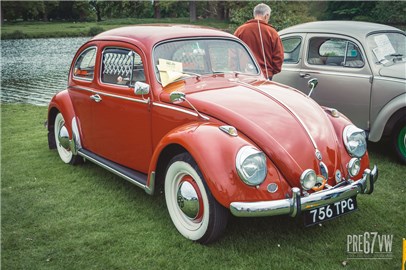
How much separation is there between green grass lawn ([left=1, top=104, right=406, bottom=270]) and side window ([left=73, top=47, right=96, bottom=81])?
1.27 metres

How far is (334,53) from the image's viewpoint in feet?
19.9

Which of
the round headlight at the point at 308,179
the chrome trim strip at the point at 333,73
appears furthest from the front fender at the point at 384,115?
the round headlight at the point at 308,179

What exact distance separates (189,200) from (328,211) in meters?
1.13

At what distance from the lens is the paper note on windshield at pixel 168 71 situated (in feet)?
12.9

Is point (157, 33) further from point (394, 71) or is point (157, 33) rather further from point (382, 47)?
point (382, 47)

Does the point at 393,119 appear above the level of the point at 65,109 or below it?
below

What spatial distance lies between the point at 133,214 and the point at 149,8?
186 feet

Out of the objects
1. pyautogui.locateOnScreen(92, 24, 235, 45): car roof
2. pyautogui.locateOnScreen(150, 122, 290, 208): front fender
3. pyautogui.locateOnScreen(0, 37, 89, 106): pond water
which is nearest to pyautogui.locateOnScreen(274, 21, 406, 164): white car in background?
pyautogui.locateOnScreen(92, 24, 235, 45): car roof

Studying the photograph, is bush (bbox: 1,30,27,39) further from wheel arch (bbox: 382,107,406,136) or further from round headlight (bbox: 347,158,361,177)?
round headlight (bbox: 347,158,361,177)

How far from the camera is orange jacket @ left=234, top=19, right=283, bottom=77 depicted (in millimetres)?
5680

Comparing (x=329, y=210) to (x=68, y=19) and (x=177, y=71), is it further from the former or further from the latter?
(x=68, y=19)

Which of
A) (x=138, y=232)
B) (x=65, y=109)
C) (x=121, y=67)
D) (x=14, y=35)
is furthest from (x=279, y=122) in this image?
(x=14, y=35)

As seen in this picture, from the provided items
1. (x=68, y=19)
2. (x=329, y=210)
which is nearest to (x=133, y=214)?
(x=329, y=210)

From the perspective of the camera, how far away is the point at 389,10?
34.6 metres
